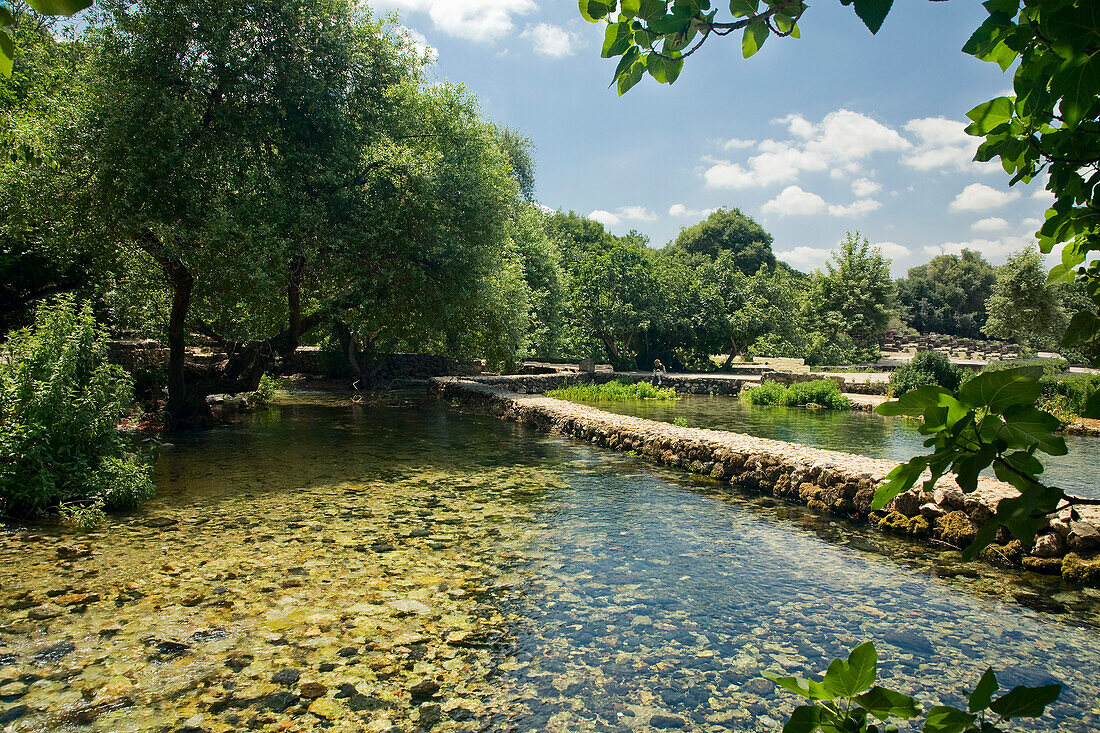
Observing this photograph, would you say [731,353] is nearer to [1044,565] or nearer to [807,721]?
[1044,565]

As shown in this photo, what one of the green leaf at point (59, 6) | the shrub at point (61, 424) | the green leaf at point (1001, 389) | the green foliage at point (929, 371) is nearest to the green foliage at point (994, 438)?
the green leaf at point (1001, 389)

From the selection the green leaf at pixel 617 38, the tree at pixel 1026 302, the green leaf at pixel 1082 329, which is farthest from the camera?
the tree at pixel 1026 302

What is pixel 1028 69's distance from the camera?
1607 millimetres

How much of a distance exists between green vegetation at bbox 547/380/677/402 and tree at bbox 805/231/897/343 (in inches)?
765

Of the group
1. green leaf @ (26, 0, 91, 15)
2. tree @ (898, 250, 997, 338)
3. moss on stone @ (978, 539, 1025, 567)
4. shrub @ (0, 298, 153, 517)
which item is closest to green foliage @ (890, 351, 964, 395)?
moss on stone @ (978, 539, 1025, 567)

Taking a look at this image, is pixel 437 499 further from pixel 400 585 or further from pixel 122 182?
pixel 122 182

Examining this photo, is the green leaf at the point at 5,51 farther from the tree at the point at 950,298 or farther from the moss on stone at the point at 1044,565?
the tree at the point at 950,298

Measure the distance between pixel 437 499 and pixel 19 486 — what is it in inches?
208

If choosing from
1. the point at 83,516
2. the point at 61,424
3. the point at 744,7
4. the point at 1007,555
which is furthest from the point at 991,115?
the point at 61,424

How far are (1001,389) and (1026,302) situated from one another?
152ft

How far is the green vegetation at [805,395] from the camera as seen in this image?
2292 cm

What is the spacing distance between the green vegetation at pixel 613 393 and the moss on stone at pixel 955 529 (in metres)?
18.2

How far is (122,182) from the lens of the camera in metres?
12.6

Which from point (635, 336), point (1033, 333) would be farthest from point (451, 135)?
point (1033, 333)
